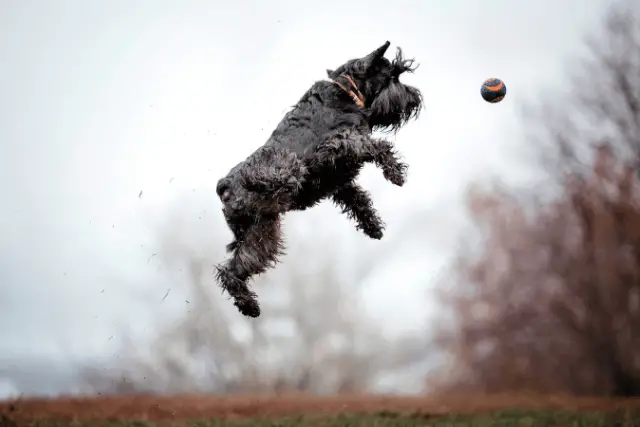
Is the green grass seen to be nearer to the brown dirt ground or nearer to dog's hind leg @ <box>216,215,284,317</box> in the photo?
the brown dirt ground

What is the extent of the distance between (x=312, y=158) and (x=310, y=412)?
504 centimetres

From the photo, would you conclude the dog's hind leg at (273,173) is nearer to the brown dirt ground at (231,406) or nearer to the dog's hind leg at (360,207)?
the dog's hind leg at (360,207)

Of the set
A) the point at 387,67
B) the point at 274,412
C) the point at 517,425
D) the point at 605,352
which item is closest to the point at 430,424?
the point at 517,425

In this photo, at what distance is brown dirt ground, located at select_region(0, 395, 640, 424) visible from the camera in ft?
33.4

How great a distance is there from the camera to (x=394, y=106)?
287 inches

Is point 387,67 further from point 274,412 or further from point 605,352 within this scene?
point 605,352

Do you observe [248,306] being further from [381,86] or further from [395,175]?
[381,86]


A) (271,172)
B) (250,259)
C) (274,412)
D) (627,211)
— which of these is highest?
(627,211)

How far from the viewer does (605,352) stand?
651 inches

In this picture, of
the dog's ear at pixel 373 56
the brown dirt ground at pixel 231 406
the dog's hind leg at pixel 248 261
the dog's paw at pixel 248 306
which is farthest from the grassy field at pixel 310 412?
the dog's ear at pixel 373 56

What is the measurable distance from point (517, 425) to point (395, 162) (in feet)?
13.3

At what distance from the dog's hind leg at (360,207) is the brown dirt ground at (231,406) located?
3.34 m

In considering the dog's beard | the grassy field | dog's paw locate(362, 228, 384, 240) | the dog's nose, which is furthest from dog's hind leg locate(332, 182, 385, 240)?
the grassy field

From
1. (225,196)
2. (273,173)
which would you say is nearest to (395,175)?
(273,173)
